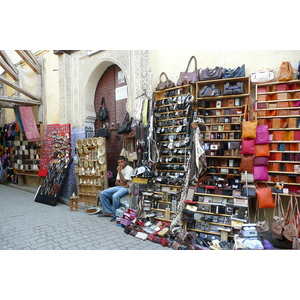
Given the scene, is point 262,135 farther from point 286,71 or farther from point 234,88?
point 286,71

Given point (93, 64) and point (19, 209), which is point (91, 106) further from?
point (19, 209)

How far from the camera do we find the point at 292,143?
3.61 meters

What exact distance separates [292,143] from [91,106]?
487cm

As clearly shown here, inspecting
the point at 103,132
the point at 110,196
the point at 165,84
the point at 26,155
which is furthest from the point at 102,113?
the point at 26,155

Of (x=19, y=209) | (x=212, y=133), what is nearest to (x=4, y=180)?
(x=19, y=209)

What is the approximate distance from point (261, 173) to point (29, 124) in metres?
6.87

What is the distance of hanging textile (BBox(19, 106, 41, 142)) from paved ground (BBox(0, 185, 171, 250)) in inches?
98.4

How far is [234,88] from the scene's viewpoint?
153 inches

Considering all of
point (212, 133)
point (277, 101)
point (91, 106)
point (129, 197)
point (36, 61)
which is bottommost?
point (129, 197)

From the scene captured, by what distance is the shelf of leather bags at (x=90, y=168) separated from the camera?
17.7 ft

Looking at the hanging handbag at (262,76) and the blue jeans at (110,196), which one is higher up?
the hanging handbag at (262,76)

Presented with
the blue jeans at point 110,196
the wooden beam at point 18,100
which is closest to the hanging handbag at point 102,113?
the blue jeans at point 110,196

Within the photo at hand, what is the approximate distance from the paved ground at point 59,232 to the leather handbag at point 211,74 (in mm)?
2967

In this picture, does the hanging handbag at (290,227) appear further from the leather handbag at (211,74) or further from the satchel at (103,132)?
the satchel at (103,132)
